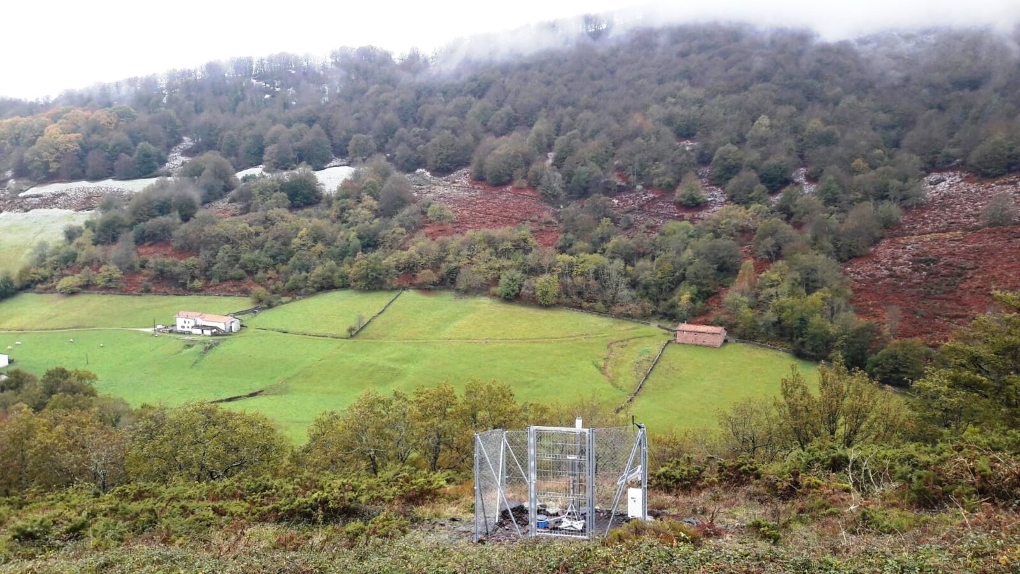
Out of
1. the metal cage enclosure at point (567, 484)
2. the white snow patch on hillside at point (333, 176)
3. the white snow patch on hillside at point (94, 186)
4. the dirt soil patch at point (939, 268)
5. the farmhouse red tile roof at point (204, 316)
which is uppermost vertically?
the metal cage enclosure at point (567, 484)

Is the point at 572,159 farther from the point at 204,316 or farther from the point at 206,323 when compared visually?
the point at 206,323

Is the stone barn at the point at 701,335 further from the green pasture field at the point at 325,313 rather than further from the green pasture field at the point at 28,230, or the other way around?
the green pasture field at the point at 28,230

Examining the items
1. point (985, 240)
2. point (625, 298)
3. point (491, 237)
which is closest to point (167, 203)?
point (491, 237)

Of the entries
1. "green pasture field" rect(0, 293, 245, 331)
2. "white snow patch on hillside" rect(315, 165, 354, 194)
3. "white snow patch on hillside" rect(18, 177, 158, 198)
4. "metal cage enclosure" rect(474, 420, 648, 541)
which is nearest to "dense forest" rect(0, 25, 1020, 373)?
"green pasture field" rect(0, 293, 245, 331)

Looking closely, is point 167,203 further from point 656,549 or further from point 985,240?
point 985,240

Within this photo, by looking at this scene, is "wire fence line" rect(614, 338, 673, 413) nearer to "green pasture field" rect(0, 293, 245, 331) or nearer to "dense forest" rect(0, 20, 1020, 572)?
"dense forest" rect(0, 20, 1020, 572)

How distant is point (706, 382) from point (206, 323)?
151 feet

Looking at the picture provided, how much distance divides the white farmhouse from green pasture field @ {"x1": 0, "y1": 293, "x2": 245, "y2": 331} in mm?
3780

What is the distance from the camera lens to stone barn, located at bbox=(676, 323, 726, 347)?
48.5 metres

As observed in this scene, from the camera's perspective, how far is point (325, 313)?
58219 mm

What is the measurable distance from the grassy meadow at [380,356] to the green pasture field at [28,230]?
2165 cm

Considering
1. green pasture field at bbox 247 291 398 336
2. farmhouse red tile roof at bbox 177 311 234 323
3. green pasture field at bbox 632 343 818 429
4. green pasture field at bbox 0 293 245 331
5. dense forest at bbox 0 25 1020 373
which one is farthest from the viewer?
dense forest at bbox 0 25 1020 373

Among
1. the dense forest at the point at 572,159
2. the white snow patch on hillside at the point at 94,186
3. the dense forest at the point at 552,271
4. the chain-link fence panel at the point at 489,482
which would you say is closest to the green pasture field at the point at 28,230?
the dense forest at the point at 552,271

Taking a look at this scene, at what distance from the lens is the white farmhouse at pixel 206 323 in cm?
5566
